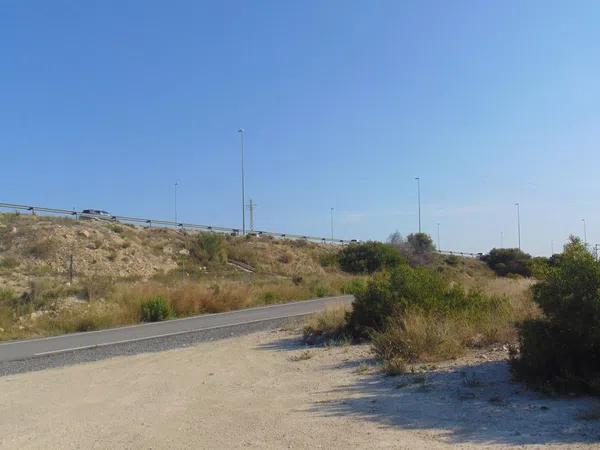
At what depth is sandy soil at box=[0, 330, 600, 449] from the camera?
6410 mm

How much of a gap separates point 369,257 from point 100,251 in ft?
76.4

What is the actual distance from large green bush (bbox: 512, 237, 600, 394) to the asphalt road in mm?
9915

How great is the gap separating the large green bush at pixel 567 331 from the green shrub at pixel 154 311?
18899 mm

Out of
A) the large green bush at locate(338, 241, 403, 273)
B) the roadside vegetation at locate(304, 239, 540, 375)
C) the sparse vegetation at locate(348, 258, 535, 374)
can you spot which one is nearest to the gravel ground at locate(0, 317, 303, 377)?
the roadside vegetation at locate(304, 239, 540, 375)

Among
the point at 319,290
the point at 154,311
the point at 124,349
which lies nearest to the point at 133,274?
the point at 319,290

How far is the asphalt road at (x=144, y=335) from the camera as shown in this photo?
53.8 feet

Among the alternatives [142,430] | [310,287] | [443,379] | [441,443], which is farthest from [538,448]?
[310,287]

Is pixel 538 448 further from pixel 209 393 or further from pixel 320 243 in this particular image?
pixel 320 243

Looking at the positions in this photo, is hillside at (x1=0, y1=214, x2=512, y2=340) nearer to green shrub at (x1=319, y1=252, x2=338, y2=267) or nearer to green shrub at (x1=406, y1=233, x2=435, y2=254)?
green shrub at (x1=319, y1=252, x2=338, y2=267)

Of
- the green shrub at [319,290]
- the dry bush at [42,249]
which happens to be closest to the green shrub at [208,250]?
the dry bush at [42,249]

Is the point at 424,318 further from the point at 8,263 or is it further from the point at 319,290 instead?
the point at 8,263

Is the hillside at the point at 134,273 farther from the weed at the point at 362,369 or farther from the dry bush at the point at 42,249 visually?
the weed at the point at 362,369

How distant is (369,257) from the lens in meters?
56.8

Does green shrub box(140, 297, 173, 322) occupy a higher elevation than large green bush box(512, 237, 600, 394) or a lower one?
lower
